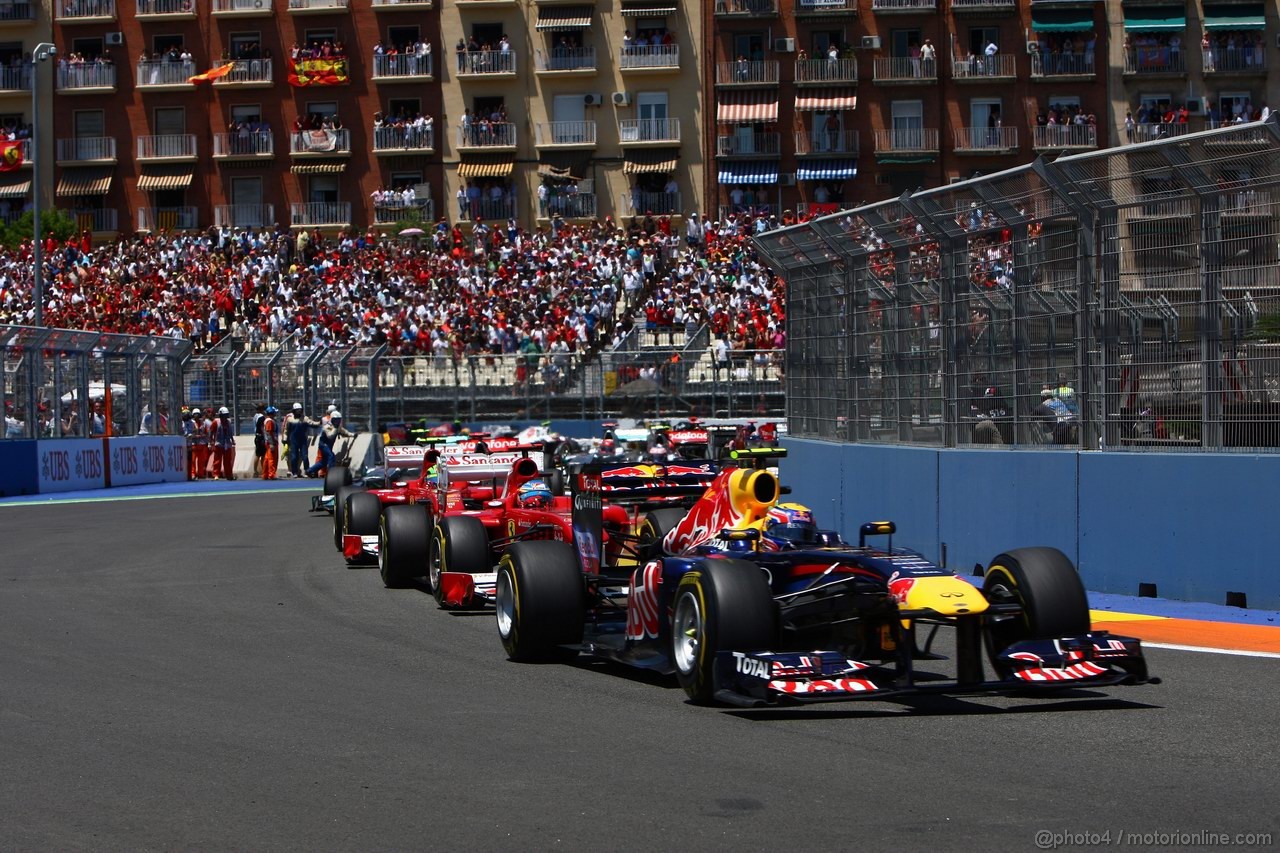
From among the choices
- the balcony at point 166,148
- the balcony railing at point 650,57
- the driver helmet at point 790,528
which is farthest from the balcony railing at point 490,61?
the driver helmet at point 790,528

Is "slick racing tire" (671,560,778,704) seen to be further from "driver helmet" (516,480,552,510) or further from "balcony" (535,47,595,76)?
"balcony" (535,47,595,76)

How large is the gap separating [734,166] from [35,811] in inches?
1941

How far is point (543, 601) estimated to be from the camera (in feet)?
32.1

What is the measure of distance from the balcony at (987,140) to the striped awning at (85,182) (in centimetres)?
2786

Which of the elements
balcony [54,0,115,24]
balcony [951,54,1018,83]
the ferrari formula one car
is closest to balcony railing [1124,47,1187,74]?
balcony [951,54,1018,83]

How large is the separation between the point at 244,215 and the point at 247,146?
7.38 feet

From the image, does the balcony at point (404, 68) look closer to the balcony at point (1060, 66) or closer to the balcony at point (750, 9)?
the balcony at point (750, 9)

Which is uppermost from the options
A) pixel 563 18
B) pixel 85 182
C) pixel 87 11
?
pixel 87 11

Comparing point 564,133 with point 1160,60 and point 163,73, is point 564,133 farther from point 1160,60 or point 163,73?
point 1160,60

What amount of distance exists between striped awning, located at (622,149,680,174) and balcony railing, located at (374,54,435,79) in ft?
22.9

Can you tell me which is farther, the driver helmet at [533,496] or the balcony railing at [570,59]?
the balcony railing at [570,59]

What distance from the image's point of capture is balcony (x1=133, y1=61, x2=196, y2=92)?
56.5 meters

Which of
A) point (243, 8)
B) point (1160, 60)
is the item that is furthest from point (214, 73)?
point (1160, 60)

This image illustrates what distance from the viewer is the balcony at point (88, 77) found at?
5678 cm
